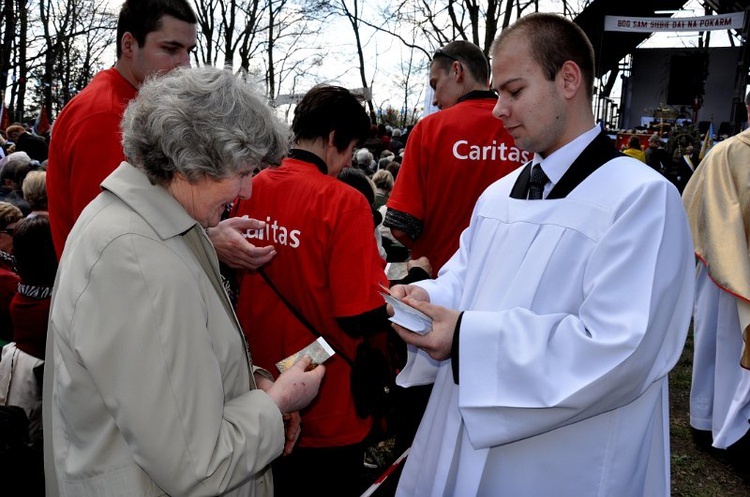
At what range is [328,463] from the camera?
297 cm

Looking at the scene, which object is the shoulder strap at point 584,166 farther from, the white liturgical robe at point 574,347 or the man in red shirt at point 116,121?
the man in red shirt at point 116,121

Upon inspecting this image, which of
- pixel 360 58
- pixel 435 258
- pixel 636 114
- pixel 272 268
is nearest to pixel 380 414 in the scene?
pixel 272 268

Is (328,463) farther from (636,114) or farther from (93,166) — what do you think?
(636,114)

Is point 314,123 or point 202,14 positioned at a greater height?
point 202,14

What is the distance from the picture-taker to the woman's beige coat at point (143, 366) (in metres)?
1.48

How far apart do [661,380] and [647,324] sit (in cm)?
39

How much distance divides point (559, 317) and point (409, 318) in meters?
0.43

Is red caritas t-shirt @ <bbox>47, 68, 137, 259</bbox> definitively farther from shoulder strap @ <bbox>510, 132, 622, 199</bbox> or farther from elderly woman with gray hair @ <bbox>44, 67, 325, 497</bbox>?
shoulder strap @ <bbox>510, 132, 622, 199</bbox>

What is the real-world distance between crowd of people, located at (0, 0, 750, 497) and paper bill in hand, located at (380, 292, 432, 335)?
25mm

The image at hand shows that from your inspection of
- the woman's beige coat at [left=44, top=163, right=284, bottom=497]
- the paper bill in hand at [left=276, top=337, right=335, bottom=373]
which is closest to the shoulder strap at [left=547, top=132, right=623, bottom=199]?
the paper bill in hand at [left=276, top=337, right=335, bottom=373]

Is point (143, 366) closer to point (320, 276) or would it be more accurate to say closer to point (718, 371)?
point (320, 276)

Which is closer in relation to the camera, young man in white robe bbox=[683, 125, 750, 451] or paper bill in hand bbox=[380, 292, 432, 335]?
paper bill in hand bbox=[380, 292, 432, 335]

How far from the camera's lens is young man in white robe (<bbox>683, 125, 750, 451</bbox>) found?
4121 mm

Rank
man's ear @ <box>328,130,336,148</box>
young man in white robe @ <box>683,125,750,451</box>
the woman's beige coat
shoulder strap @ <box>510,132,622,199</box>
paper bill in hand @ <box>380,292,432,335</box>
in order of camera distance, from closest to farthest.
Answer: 1. the woman's beige coat
2. paper bill in hand @ <box>380,292,432,335</box>
3. shoulder strap @ <box>510,132,622,199</box>
4. man's ear @ <box>328,130,336,148</box>
5. young man in white robe @ <box>683,125,750,451</box>
